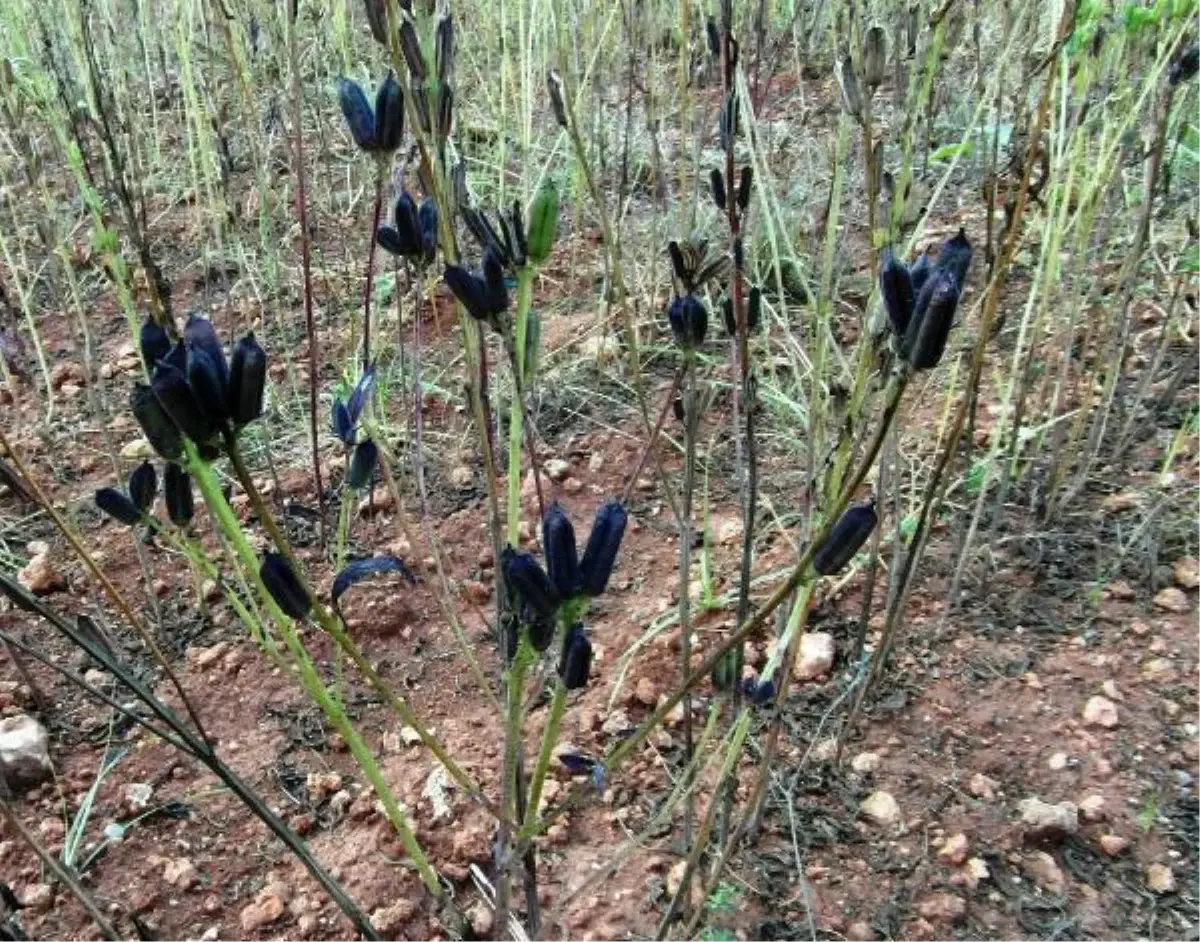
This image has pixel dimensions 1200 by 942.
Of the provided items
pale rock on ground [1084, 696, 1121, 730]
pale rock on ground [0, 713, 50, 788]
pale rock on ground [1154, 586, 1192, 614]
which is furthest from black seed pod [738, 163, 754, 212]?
pale rock on ground [0, 713, 50, 788]

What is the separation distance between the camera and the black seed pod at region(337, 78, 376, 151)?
882 millimetres

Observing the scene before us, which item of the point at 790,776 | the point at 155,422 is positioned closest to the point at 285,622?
the point at 155,422

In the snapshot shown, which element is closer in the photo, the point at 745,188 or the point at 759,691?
the point at 759,691

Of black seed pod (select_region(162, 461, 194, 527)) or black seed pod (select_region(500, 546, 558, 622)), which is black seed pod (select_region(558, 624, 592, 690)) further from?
black seed pod (select_region(162, 461, 194, 527))

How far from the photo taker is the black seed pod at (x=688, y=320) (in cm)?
88

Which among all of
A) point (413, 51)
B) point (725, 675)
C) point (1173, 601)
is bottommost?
point (1173, 601)

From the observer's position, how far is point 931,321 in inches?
22.8

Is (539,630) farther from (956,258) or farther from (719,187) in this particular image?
(719,187)

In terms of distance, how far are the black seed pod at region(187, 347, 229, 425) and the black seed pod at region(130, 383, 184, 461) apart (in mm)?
31

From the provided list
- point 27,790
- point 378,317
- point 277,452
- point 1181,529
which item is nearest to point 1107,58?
point 1181,529

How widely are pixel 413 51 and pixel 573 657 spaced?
0.54 meters

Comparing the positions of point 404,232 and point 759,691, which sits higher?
point 404,232

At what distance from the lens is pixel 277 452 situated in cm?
195

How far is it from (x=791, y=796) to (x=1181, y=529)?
719 mm
